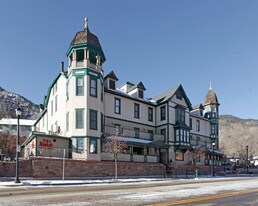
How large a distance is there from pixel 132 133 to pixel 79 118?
32.2ft

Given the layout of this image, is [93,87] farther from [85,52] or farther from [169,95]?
[169,95]

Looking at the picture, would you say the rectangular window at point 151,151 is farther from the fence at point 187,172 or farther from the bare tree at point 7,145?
the bare tree at point 7,145

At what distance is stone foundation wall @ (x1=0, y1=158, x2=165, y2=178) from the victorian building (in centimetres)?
132

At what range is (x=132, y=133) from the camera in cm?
3847

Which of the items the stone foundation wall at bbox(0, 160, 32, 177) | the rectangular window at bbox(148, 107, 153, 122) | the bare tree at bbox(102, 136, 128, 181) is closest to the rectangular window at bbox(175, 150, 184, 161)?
the rectangular window at bbox(148, 107, 153, 122)

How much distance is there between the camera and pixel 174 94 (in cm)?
4369

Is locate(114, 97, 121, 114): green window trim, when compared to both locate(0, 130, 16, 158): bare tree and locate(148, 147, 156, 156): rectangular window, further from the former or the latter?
locate(0, 130, 16, 158): bare tree

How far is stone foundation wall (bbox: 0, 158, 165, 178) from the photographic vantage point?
24.4 meters

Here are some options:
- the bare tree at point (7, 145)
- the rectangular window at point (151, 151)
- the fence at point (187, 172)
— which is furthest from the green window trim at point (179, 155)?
the bare tree at point (7, 145)

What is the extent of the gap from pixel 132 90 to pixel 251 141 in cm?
11660

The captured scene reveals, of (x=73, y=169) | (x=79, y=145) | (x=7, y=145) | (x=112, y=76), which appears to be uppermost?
(x=112, y=76)

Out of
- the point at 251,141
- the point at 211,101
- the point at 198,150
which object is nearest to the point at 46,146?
the point at 198,150

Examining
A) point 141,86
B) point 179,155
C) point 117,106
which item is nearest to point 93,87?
point 117,106

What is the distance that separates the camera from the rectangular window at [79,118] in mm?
30672
